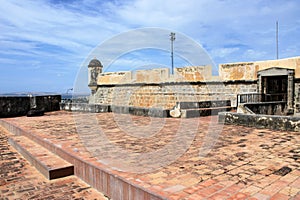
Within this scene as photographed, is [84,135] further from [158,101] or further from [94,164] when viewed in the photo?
[158,101]

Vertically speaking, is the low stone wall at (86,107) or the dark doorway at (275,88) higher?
the dark doorway at (275,88)

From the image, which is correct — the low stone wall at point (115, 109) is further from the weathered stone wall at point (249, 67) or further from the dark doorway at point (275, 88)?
the dark doorway at point (275, 88)

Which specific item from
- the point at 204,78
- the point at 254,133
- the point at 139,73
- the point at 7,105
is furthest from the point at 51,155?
the point at 139,73

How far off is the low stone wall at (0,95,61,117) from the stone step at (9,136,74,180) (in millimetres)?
6035

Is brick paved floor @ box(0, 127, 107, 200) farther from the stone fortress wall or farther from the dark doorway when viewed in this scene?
the dark doorway

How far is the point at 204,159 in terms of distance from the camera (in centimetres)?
328

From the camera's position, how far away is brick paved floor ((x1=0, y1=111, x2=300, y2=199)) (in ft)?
7.54

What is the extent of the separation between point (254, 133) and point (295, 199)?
11.0 feet

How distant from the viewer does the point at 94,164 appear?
120 inches

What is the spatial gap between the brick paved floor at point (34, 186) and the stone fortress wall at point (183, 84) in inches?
393

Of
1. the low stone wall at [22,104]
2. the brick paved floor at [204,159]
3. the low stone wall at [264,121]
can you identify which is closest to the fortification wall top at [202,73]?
the low stone wall at [22,104]

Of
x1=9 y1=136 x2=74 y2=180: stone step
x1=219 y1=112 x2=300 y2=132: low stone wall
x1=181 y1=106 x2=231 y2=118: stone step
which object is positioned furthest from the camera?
x1=181 y1=106 x2=231 y2=118: stone step

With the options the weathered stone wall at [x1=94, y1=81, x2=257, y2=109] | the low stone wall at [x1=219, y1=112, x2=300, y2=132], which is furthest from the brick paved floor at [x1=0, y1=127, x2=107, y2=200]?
the weathered stone wall at [x1=94, y1=81, x2=257, y2=109]

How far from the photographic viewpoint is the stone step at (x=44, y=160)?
3.43 metres
